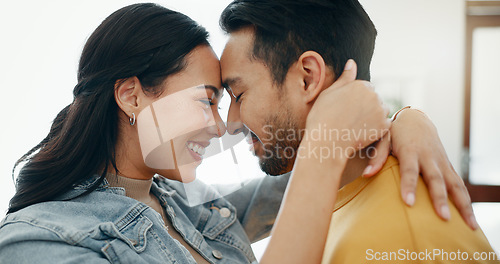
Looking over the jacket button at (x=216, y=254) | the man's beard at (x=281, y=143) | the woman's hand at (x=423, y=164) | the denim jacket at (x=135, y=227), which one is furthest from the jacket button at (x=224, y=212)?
the woman's hand at (x=423, y=164)

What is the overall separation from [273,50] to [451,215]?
545mm

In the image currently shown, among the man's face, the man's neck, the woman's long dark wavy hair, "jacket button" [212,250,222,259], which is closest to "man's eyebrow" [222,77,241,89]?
the man's face

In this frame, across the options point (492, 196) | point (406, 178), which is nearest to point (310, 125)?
point (406, 178)

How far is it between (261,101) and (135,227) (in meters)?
0.43

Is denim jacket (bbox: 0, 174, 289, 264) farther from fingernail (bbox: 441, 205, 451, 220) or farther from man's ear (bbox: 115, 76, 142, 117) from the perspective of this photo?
fingernail (bbox: 441, 205, 451, 220)

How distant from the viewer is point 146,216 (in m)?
0.92

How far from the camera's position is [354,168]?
2.87ft

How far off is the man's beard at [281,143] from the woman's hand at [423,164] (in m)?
0.23

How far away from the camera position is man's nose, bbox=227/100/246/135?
1.05 metres

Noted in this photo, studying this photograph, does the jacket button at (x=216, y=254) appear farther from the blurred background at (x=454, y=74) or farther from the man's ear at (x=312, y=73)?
the blurred background at (x=454, y=74)

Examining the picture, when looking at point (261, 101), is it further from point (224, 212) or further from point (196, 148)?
point (224, 212)

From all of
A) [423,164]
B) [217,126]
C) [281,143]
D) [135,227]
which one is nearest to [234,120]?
[217,126]

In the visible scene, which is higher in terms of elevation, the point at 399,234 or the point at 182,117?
the point at 182,117

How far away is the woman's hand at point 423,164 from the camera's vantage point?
684mm
